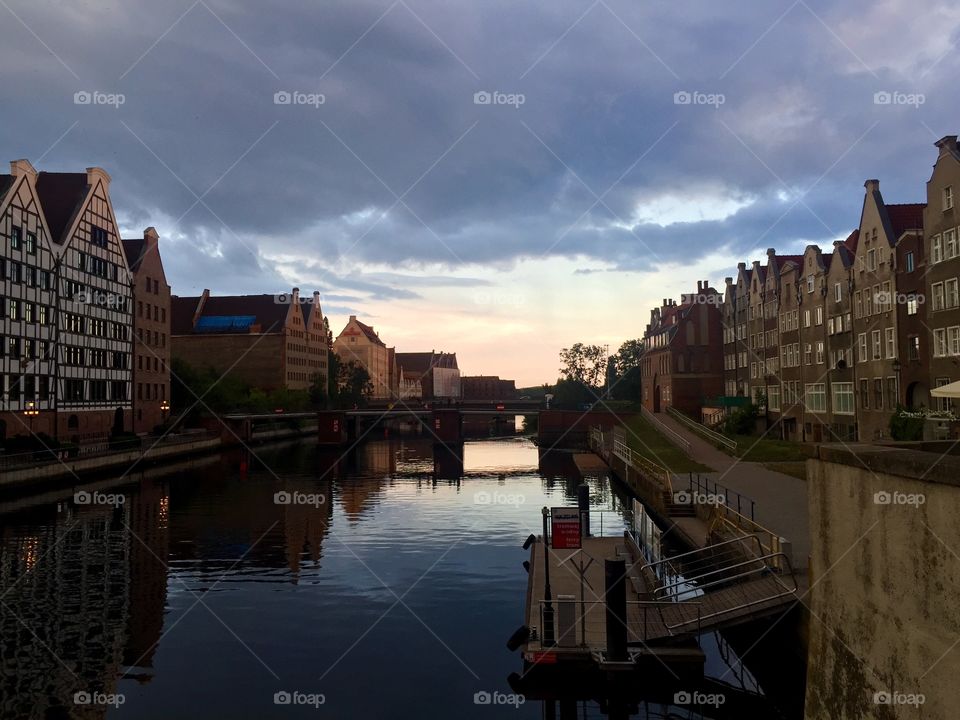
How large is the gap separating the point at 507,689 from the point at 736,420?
164 feet

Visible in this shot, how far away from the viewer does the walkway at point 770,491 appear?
24219 mm

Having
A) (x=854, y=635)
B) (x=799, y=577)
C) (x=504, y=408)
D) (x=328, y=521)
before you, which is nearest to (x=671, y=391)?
(x=504, y=408)

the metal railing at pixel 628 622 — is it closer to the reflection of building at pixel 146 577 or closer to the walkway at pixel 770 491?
the walkway at pixel 770 491

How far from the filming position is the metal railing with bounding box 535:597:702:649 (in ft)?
57.3

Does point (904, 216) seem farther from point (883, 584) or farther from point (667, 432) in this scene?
point (883, 584)

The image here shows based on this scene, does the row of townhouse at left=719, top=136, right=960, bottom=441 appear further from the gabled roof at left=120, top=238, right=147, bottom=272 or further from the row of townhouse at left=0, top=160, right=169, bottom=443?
the gabled roof at left=120, top=238, right=147, bottom=272

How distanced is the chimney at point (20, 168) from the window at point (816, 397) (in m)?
60.6

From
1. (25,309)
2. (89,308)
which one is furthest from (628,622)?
(89,308)

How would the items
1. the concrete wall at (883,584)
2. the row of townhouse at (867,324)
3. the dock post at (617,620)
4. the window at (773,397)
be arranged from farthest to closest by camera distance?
the window at (773,397) → the row of townhouse at (867,324) → the dock post at (617,620) → the concrete wall at (883,584)

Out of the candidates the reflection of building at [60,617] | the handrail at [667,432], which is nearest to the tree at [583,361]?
the handrail at [667,432]

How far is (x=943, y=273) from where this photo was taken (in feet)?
131

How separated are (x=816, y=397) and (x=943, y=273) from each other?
18.9 meters

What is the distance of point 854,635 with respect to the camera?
1180cm

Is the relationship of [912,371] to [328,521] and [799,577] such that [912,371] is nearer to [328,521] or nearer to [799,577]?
[799,577]
